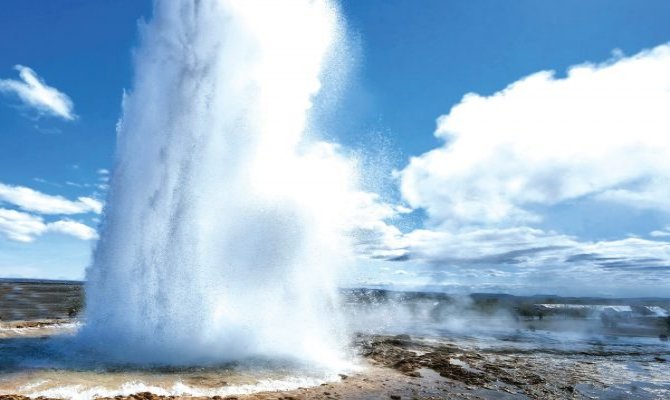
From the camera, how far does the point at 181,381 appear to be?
13.8 m

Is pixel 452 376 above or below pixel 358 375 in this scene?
below

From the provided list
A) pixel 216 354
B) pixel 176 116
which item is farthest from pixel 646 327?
pixel 176 116

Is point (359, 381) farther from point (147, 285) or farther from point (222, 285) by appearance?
point (147, 285)

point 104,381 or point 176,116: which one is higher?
point 176,116

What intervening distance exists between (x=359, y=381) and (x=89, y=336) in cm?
1271

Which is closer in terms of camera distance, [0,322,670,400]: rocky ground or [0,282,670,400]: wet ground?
[0,282,670,400]: wet ground

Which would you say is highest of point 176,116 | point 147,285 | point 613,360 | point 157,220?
point 176,116

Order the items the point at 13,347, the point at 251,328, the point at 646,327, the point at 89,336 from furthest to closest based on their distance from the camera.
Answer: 1. the point at 646,327
2. the point at 251,328
3. the point at 89,336
4. the point at 13,347

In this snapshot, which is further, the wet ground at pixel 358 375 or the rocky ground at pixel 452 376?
the rocky ground at pixel 452 376

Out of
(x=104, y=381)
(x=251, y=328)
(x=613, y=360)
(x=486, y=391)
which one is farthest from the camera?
(x=613, y=360)

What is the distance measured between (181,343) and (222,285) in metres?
3.94

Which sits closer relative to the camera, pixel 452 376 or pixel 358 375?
pixel 358 375

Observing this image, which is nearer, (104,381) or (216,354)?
(104,381)

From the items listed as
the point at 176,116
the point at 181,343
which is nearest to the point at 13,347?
the point at 181,343
